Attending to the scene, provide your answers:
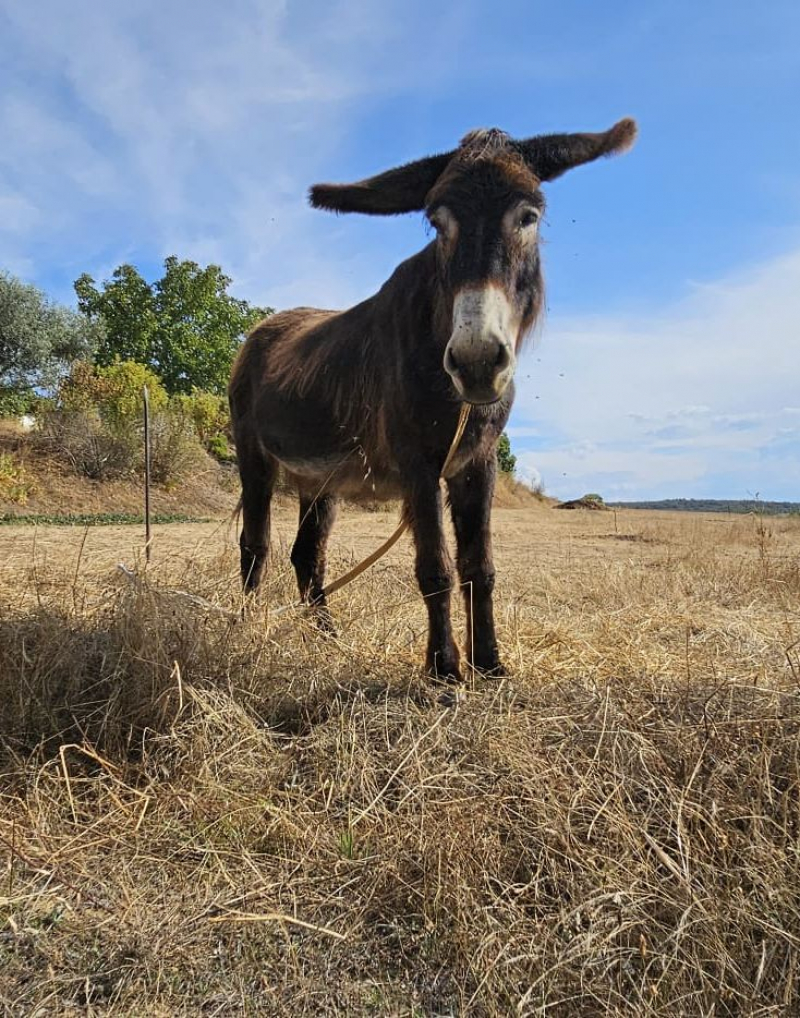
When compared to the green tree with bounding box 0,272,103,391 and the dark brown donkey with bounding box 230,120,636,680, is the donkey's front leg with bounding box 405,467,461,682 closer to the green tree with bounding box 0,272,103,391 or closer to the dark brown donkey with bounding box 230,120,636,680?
the dark brown donkey with bounding box 230,120,636,680

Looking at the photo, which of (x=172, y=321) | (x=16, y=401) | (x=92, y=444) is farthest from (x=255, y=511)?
(x=172, y=321)

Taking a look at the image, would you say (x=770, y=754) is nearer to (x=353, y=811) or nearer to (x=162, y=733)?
(x=353, y=811)

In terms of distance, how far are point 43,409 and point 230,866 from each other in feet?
68.7

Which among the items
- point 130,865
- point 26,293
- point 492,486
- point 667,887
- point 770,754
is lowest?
point 130,865

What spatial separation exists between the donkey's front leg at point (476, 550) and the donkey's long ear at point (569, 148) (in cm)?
135

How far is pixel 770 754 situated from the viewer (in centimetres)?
204

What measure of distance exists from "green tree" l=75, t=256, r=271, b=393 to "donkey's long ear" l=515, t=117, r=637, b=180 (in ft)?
109

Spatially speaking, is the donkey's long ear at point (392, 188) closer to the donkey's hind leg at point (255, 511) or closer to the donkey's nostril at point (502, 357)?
the donkey's nostril at point (502, 357)

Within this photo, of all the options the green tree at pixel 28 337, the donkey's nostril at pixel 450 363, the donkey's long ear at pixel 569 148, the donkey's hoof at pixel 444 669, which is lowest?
the donkey's hoof at pixel 444 669

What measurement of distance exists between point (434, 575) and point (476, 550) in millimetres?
351

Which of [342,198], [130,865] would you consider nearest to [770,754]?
[130,865]

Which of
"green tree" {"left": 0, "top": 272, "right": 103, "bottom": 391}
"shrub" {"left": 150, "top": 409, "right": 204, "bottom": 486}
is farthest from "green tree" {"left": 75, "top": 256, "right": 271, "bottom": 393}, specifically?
"shrub" {"left": 150, "top": 409, "right": 204, "bottom": 486}

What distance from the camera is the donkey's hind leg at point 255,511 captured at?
4891 millimetres

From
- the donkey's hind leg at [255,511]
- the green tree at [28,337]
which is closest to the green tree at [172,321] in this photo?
the green tree at [28,337]
